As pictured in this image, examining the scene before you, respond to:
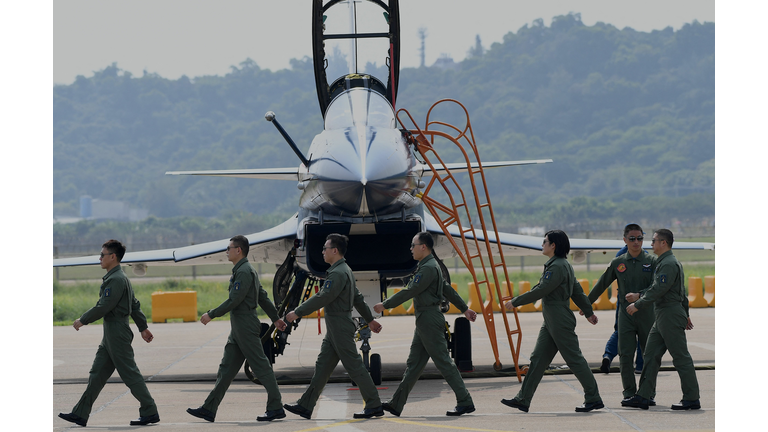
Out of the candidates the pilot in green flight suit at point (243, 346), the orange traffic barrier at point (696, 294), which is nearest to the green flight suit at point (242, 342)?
the pilot in green flight suit at point (243, 346)

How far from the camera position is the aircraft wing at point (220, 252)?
37.6 feet

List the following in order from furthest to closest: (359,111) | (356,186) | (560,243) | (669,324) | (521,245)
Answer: (521,245) < (359,111) < (356,186) < (560,243) < (669,324)

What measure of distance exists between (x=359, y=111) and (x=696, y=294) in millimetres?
17084

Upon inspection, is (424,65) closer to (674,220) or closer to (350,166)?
(674,220)

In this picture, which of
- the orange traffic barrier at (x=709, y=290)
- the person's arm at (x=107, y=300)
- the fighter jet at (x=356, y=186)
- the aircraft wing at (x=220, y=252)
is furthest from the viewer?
the orange traffic barrier at (x=709, y=290)

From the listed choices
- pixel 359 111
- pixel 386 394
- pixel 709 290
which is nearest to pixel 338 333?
pixel 386 394

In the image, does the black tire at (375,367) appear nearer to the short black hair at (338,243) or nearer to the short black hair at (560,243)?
the short black hair at (338,243)

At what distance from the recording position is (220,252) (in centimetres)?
1227

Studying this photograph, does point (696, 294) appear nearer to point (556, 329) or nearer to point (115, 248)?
point (556, 329)

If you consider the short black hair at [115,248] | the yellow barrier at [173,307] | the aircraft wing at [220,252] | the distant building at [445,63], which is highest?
the distant building at [445,63]

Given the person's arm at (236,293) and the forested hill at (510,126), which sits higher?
the forested hill at (510,126)

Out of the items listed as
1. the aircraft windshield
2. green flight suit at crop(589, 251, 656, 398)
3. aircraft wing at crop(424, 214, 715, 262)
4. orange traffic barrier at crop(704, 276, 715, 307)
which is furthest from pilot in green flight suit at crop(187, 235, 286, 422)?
orange traffic barrier at crop(704, 276, 715, 307)

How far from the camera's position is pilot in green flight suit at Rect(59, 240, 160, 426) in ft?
25.0

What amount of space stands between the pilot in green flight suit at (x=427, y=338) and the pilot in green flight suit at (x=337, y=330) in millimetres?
290
